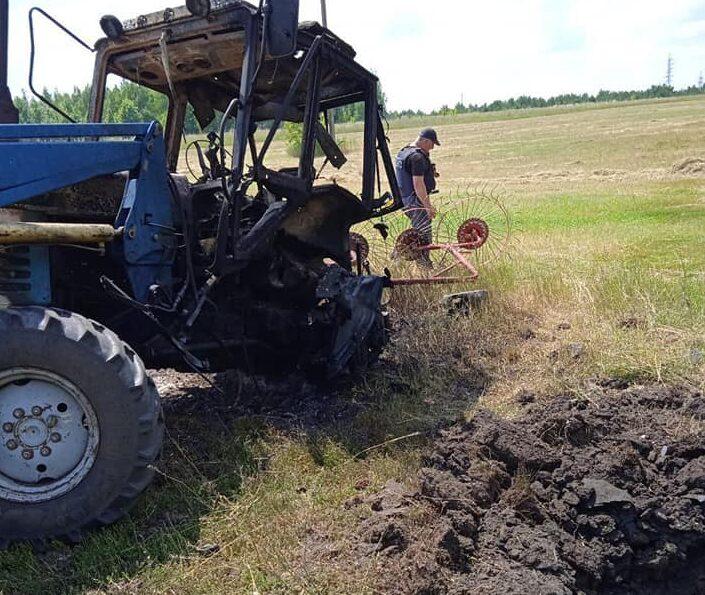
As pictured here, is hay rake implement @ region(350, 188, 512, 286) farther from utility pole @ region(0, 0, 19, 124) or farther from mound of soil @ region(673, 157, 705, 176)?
mound of soil @ region(673, 157, 705, 176)

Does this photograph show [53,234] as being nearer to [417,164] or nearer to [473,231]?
[473,231]

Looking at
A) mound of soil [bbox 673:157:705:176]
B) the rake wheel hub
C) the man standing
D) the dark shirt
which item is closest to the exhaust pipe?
the man standing

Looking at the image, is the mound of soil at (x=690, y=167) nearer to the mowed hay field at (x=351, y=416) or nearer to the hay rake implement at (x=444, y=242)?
the mowed hay field at (x=351, y=416)

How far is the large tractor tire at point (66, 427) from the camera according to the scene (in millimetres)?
3223

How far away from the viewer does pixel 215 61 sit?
15.2 feet

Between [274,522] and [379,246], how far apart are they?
4496 mm

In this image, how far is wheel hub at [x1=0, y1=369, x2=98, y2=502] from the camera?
329cm

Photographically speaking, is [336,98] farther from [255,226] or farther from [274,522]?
[274,522]

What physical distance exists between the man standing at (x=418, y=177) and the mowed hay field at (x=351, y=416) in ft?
2.88

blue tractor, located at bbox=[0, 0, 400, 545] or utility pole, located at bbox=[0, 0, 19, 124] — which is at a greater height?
utility pole, located at bbox=[0, 0, 19, 124]

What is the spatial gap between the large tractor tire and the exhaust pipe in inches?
13.0

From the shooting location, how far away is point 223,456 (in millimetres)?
4102

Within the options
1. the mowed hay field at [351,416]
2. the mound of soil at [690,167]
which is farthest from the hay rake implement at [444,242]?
the mound of soil at [690,167]

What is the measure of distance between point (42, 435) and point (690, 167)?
24.2 metres
